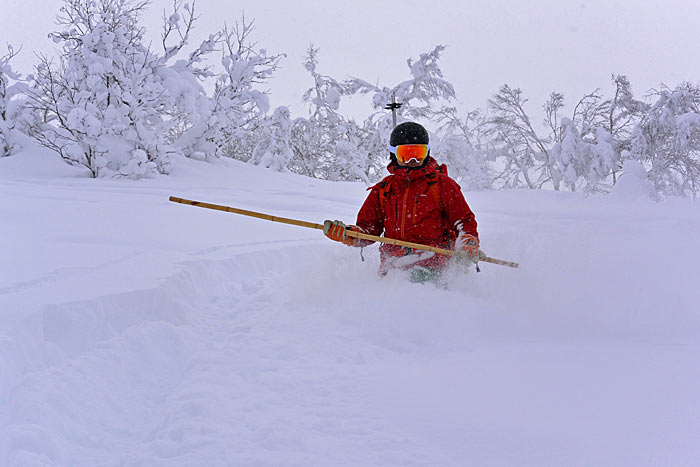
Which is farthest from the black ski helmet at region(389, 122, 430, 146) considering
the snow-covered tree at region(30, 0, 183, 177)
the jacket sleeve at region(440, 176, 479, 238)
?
the snow-covered tree at region(30, 0, 183, 177)

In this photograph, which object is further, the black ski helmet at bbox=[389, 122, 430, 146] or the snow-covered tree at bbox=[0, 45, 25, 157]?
the snow-covered tree at bbox=[0, 45, 25, 157]

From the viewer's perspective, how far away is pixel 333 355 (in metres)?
2.75

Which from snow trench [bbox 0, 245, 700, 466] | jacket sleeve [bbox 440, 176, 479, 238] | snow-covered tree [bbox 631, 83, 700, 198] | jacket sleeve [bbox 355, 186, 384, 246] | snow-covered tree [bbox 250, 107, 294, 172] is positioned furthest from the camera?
snow-covered tree [bbox 250, 107, 294, 172]

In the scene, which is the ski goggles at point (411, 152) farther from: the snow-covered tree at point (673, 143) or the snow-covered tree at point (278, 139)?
the snow-covered tree at point (278, 139)

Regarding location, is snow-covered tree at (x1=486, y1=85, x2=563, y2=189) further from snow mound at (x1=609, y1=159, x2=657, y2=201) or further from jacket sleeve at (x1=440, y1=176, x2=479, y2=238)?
jacket sleeve at (x1=440, y1=176, x2=479, y2=238)

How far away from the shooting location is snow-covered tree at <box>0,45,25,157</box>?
11.4 metres

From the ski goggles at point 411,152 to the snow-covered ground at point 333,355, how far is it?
1.02 m

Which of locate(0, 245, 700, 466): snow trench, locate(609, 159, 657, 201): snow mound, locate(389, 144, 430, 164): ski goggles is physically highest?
locate(609, 159, 657, 201): snow mound

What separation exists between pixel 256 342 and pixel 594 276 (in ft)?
10.0

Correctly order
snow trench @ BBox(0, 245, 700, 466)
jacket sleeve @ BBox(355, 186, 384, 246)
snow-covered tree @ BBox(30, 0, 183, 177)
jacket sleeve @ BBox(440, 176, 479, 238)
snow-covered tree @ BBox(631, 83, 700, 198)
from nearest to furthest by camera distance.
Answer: snow trench @ BBox(0, 245, 700, 466)
jacket sleeve @ BBox(440, 176, 479, 238)
jacket sleeve @ BBox(355, 186, 384, 246)
snow-covered tree @ BBox(30, 0, 183, 177)
snow-covered tree @ BBox(631, 83, 700, 198)

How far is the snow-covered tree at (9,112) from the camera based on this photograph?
1135 cm

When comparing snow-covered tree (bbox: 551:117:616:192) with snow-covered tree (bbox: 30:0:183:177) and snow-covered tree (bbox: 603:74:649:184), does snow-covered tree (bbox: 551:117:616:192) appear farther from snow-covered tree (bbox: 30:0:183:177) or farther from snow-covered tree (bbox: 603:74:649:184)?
snow-covered tree (bbox: 30:0:183:177)

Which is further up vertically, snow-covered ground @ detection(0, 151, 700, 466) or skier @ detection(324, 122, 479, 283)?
skier @ detection(324, 122, 479, 283)

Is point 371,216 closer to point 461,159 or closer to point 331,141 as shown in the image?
point 461,159
